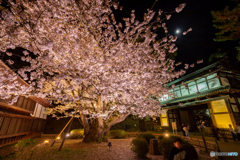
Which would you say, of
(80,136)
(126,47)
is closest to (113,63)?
(126,47)

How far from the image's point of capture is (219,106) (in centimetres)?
1177

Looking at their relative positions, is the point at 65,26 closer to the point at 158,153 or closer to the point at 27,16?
the point at 27,16

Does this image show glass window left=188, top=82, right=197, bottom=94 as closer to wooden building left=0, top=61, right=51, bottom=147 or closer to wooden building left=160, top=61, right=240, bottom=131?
wooden building left=160, top=61, right=240, bottom=131

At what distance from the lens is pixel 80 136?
1378cm

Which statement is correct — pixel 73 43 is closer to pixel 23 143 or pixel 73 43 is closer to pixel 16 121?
pixel 23 143

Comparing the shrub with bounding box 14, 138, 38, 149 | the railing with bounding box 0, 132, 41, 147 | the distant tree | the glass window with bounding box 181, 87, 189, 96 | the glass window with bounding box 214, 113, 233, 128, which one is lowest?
the railing with bounding box 0, 132, 41, 147

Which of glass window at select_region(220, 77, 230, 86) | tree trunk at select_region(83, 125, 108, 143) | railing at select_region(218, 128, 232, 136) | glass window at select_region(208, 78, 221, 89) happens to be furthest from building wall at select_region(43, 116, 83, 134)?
glass window at select_region(220, 77, 230, 86)

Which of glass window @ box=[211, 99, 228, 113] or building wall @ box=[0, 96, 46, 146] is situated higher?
glass window @ box=[211, 99, 228, 113]

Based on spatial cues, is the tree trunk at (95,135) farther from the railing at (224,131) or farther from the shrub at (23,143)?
the railing at (224,131)

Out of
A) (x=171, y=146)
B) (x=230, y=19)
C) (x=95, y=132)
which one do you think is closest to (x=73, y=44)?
(x=95, y=132)

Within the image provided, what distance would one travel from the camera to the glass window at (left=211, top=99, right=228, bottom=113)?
11337 millimetres

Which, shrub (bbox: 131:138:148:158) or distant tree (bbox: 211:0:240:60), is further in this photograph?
distant tree (bbox: 211:0:240:60)

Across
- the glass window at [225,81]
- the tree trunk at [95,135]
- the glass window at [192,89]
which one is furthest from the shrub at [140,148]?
the glass window at [192,89]

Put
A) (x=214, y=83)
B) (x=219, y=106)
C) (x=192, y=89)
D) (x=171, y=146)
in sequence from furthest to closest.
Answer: (x=192, y=89)
(x=214, y=83)
(x=219, y=106)
(x=171, y=146)
